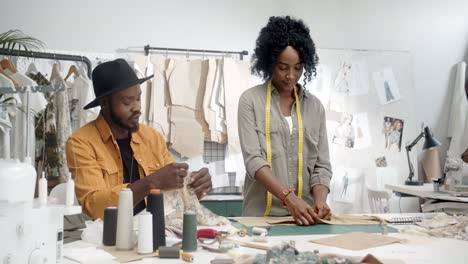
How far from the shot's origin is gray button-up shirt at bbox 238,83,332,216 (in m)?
2.28

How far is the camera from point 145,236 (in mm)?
1484

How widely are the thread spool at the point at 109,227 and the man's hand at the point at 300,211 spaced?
0.80 meters

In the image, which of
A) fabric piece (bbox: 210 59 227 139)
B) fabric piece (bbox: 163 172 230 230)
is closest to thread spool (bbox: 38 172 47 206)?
fabric piece (bbox: 163 172 230 230)

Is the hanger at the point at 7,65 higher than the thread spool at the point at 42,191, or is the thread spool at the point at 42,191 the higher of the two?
the hanger at the point at 7,65

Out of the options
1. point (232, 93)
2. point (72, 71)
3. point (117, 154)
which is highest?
point (72, 71)

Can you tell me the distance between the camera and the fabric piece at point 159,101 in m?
3.98

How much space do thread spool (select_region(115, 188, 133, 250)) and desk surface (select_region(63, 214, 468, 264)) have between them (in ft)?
0.47

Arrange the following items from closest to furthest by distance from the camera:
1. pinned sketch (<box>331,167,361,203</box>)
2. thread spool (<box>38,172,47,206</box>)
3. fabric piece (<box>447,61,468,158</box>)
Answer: thread spool (<box>38,172,47,206</box>) → pinned sketch (<box>331,167,361,203</box>) → fabric piece (<box>447,61,468,158</box>)

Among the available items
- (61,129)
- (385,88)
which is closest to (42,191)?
(61,129)

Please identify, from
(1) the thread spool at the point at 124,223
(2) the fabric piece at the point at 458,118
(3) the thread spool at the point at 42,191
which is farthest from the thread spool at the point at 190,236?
(2) the fabric piece at the point at 458,118

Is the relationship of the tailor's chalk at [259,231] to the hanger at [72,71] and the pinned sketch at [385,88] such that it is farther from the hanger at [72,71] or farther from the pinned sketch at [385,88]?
the pinned sketch at [385,88]

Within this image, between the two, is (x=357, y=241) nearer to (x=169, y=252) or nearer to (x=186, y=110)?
(x=169, y=252)

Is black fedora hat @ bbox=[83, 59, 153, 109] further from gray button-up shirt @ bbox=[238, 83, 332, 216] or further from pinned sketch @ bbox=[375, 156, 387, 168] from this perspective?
pinned sketch @ bbox=[375, 156, 387, 168]

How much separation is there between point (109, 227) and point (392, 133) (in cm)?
363
